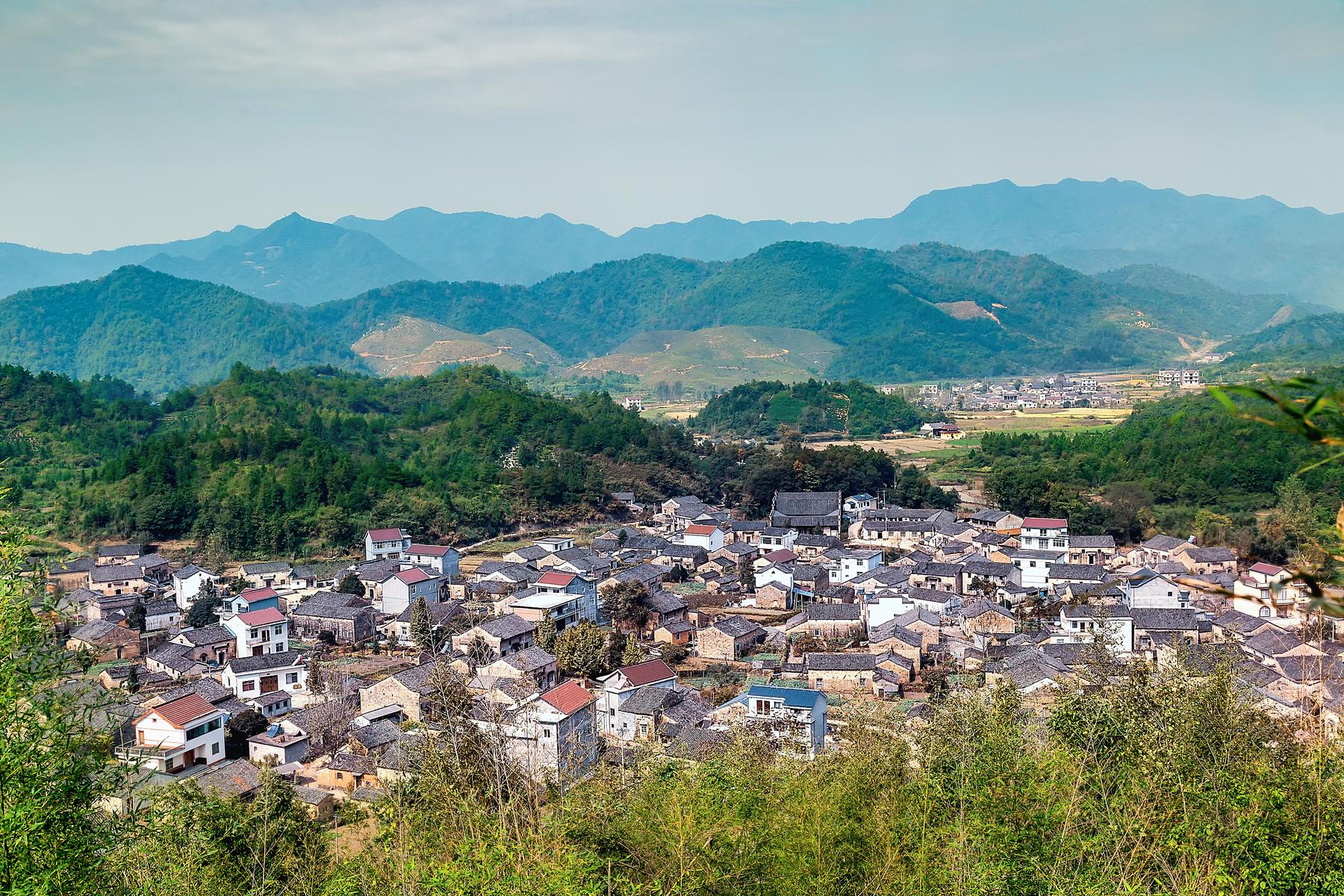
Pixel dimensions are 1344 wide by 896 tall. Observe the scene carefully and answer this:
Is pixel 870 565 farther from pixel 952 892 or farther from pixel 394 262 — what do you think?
pixel 394 262

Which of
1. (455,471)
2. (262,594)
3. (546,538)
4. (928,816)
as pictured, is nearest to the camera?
(928,816)

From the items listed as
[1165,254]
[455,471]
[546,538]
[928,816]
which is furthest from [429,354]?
[1165,254]

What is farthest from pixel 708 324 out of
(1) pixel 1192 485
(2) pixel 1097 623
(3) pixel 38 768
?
(3) pixel 38 768

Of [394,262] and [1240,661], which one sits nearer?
[1240,661]

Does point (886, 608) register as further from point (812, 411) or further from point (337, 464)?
point (812, 411)

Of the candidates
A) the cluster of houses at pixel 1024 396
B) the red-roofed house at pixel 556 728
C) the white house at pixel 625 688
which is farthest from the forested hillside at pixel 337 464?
the cluster of houses at pixel 1024 396

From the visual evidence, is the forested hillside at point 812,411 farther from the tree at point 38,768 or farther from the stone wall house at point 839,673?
the tree at point 38,768
